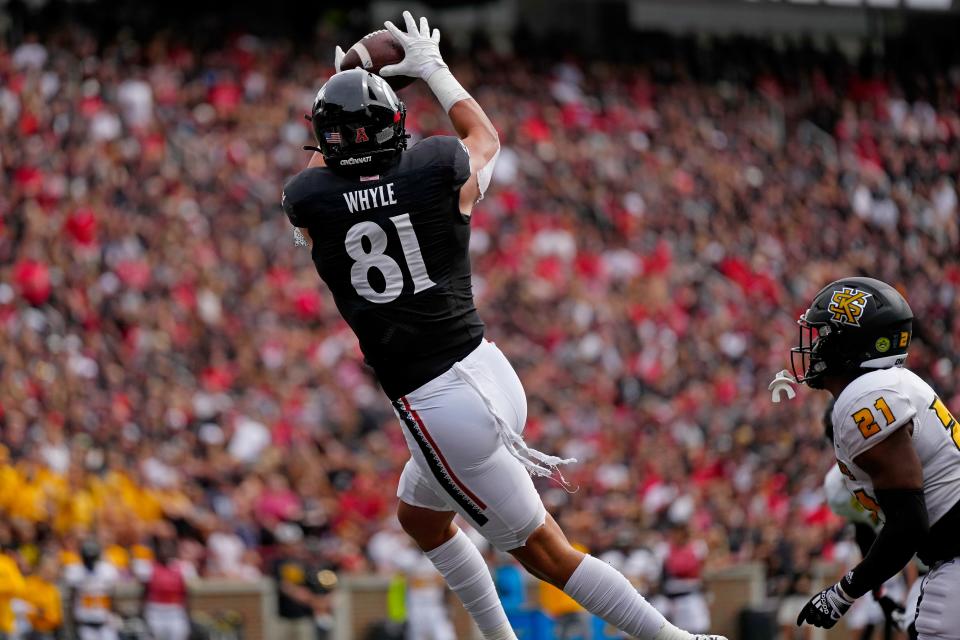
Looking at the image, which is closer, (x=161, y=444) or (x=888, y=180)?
(x=161, y=444)

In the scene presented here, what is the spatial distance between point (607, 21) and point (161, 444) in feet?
44.5

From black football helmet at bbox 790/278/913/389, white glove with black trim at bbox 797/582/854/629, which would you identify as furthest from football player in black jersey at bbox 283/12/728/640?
Answer: black football helmet at bbox 790/278/913/389

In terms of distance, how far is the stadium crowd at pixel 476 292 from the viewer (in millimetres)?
13938

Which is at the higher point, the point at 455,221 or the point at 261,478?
the point at 455,221

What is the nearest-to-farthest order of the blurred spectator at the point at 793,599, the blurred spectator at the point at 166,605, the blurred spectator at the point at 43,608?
the blurred spectator at the point at 43,608 → the blurred spectator at the point at 166,605 → the blurred spectator at the point at 793,599

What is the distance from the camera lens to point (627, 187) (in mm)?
21797

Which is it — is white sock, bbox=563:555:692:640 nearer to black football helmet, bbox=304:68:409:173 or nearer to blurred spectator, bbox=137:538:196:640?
black football helmet, bbox=304:68:409:173

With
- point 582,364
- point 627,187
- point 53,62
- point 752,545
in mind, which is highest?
point 53,62

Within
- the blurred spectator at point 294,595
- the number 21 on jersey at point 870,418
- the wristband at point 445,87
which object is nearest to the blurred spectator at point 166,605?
the blurred spectator at point 294,595

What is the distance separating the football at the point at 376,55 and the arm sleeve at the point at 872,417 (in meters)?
2.10

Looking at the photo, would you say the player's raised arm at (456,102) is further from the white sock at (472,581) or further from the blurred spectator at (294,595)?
the blurred spectator at (294,595)

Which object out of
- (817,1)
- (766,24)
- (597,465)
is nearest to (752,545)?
(597,465)

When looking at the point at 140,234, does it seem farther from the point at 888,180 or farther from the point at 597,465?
the point at 888,180

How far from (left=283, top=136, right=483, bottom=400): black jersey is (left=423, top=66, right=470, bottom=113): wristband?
28 centimetres
